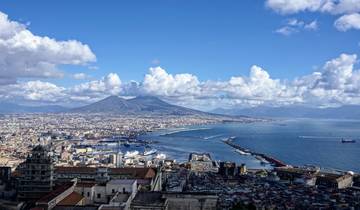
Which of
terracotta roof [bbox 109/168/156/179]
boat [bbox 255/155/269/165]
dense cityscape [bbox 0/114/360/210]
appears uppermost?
terracotta roof [bbox 109/168/156/179]

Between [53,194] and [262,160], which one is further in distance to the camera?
[262,160]

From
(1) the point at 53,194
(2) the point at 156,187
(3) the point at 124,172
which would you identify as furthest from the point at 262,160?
(1) the point at 53,194

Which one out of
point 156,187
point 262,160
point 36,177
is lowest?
point 262,160

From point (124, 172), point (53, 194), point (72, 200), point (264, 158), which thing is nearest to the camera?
point (53, 194)

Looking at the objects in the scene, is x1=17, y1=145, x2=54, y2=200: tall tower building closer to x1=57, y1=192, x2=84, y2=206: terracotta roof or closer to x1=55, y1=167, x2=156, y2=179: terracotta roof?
x1=57, y1=192, x2=84, y2=206: terracotta roof

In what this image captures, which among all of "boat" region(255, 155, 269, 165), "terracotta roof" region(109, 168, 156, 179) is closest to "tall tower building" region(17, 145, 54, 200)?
"terracotta roof" region(109, 168, 156, 179)

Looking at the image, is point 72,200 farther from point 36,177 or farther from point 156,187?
point 156,187

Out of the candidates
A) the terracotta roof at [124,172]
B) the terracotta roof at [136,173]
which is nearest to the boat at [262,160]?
the terracotta roof at [136,173]

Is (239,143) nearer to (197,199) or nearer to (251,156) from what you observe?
(251,156)
